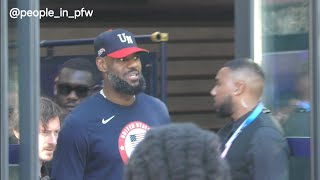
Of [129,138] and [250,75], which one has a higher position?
[250,75]

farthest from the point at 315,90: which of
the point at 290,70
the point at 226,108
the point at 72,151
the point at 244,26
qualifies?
the point at 72,151

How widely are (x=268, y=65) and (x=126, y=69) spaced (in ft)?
3.13

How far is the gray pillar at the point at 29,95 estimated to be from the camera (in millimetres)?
3562

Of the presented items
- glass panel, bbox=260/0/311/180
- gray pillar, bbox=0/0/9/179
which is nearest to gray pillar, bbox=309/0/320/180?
glass panel, bbox=260/0/311/180

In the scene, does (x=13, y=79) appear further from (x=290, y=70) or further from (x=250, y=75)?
(x=290, y=70)

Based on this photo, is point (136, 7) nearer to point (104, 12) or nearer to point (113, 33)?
point (104, 12)

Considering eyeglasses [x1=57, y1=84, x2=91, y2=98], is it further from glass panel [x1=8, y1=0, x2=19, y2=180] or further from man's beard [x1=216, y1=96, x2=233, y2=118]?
glass panel [x1=8, y1=0, x2=19, y2=180]

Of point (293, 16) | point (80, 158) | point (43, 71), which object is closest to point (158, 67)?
point (43, 71)

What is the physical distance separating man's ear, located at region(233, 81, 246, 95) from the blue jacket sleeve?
0.82 m

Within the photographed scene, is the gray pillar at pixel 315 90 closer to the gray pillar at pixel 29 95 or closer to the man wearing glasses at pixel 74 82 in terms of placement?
the gray pillar at pixel 29 95

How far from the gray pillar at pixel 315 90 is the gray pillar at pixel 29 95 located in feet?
4.74

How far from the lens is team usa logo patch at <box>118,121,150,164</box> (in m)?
3.67

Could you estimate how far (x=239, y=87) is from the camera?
3982mm

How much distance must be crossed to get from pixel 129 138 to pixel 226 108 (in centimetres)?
57
